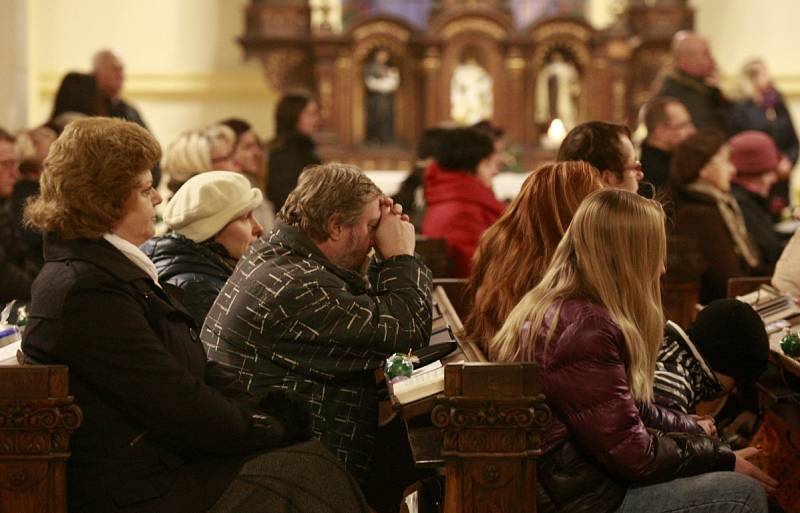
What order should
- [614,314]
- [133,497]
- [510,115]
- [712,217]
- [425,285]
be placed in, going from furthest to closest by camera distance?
Result: [510,115] < [712,217] < [425,285] < [614,314] < [133,497]

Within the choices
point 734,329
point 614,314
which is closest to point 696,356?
point 734,329

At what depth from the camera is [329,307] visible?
137 inches

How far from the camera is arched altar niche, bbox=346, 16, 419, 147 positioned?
431 inches

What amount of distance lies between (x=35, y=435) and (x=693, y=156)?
13.7ft

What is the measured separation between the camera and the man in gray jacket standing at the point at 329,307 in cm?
349

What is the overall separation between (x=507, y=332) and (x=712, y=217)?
10.4ft

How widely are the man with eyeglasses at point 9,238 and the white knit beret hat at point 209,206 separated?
178cm

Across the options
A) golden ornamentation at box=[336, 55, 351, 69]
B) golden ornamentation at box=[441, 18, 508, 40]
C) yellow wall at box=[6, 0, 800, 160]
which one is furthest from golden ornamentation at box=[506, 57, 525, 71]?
golden ornamentation at box=[336, 55, 351, 69]

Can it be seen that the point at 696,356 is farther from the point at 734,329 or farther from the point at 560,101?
the point at 560,101

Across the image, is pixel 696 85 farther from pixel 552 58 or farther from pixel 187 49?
pixel 187 49

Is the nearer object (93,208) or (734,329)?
(93,208)

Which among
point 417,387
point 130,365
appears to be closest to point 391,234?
point 417,387

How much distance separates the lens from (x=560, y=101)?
440 inches

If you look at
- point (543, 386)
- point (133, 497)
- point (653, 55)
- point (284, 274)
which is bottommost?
point (133, 497)
